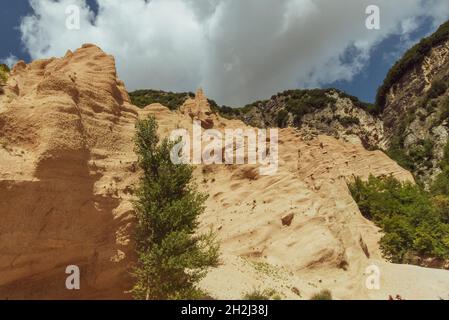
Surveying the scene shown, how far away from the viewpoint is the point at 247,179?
36.3 metres

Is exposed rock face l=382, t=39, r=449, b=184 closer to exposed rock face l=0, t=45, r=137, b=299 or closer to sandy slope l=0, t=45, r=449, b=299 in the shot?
sandy slope l=0, t=45, r=449, b=299

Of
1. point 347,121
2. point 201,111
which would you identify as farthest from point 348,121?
point 201,111

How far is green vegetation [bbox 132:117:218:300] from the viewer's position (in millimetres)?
20438

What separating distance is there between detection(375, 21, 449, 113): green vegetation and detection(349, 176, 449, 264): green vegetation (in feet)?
253

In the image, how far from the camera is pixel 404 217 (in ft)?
170

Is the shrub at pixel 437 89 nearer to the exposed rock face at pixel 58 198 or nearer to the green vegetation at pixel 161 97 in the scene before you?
the green vegetation at pixel 161 97

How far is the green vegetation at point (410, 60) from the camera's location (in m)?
125

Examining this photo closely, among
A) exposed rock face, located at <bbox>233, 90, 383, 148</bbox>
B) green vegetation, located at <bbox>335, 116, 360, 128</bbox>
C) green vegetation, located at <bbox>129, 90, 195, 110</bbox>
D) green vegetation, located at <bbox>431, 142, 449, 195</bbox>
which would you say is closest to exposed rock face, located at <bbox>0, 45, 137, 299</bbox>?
green vegetation, located at <bbox>431, 142, 449, 195</bbox>

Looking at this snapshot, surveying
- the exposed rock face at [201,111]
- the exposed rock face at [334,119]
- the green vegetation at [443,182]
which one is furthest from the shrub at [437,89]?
the exposed rock face at [201,111]

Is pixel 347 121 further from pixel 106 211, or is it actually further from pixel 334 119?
pixel 106 211

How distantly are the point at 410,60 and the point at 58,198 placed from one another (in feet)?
432

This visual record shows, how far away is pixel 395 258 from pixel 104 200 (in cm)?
3301

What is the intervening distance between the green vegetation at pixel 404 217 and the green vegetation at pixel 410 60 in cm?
7719
